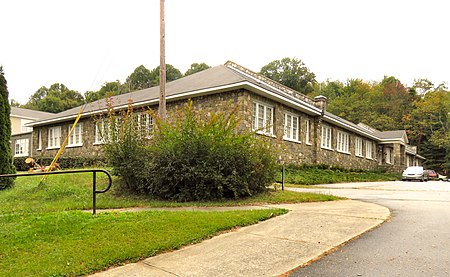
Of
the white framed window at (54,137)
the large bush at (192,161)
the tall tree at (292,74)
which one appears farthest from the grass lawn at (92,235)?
the tall tree at (292,74)

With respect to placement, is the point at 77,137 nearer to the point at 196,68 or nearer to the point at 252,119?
the point at 252,119

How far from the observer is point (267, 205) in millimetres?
9422

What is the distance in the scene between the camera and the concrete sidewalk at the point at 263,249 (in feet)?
14.7

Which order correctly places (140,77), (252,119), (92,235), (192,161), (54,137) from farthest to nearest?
(140,77)
(54,137)
(252,119)
(192,161)
(92,235)

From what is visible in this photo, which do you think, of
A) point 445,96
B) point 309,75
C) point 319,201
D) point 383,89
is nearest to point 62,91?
point 309,75

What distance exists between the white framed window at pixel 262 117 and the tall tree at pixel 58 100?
167ft

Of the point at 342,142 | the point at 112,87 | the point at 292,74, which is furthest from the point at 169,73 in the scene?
the point at 342,142

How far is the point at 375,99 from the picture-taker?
65.0m

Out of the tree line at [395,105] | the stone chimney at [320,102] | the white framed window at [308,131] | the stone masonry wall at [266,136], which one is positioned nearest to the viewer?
the stone masonry wall at [266,136]

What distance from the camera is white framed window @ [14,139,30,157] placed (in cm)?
3516

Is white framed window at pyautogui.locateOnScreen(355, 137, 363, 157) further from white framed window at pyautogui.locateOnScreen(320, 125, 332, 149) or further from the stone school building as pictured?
white framed window at pyautogui.locateOnScreen(320, 125, 332, 149)

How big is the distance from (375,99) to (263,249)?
65.8 metres

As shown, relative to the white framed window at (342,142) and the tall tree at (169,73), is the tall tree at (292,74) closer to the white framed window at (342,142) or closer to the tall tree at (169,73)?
the tall tree at (169,73)

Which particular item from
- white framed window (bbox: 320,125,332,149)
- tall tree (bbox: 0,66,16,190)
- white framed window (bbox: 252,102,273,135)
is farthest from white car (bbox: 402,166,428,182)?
tall tree (bbox: 0,66,16,190)
